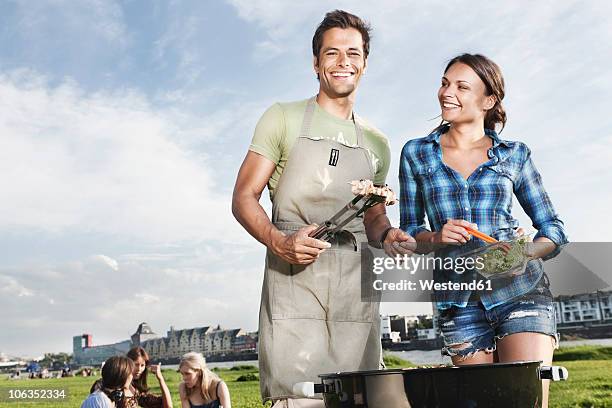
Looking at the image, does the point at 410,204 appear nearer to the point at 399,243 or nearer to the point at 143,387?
the point at 399,243

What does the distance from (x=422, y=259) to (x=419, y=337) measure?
447 millimetres

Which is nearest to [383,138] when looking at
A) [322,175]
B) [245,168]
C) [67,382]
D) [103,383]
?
[322,175]

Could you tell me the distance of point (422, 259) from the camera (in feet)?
6.98

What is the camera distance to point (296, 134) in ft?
7.09

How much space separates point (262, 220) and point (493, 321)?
700mm

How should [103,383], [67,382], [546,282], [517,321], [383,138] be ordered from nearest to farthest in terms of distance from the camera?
[517,321]
[546,282]
[383,138]
[103,383]
[67,382]

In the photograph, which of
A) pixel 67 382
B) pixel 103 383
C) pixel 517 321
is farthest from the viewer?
pixel 67 382

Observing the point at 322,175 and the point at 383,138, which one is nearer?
the point at 322,175

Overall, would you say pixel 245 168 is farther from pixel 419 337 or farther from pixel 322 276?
pixel 419 337

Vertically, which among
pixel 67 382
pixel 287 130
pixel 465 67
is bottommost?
pixel 67 382

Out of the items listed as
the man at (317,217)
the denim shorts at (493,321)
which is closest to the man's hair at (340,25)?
the man at (317,217)

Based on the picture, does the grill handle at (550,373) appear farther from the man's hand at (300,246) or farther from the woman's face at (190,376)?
the woman's face at (190,376)

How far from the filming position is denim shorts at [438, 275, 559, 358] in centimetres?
188

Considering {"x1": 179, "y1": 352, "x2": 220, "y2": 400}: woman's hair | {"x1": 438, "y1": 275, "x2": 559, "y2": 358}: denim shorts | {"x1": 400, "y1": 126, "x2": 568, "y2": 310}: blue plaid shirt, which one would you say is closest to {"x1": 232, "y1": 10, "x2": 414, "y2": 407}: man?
{"x1": 400, "y1": 126, "x2": 568, "y2": 310}: blue plaid shirt
